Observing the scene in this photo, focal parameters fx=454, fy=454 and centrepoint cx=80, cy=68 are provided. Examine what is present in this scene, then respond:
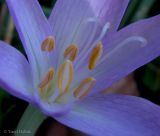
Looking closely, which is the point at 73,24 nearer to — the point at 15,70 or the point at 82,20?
the point at 82,20

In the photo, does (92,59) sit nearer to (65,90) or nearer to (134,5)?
(65,90)

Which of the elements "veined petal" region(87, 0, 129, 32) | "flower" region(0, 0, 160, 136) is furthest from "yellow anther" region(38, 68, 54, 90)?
"veined petal" region(87, 0, 129, 32)

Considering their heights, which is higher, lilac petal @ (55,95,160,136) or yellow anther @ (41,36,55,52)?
yellow anther @ (41,36,55,52)

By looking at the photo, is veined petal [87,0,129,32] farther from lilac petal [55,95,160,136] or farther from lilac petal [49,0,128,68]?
lilac petal [55,95,160,136]

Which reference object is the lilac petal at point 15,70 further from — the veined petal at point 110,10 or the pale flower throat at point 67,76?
the veined petal at point 110,10

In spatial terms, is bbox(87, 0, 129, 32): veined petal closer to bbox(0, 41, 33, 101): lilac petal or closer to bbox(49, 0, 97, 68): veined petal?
bbox(49, 0, 97, 68): veined petal

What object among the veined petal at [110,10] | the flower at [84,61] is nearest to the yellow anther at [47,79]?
the flower at [84,61]

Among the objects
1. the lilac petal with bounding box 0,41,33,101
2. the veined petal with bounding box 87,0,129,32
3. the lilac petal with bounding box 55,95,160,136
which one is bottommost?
the lilac petal with bounding box 55,95,160,136

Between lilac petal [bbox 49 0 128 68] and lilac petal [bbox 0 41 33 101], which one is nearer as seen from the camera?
lilac petal [bbox 0 41 33 101]

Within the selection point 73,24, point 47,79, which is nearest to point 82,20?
point 73,24
